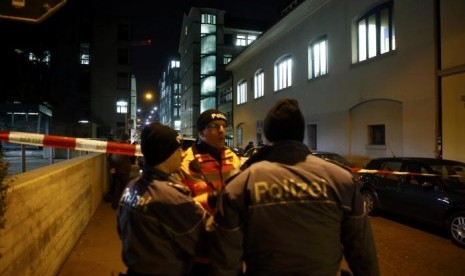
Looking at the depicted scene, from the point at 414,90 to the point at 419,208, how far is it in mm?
6775

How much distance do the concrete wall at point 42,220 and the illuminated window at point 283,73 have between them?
19138 millimetres

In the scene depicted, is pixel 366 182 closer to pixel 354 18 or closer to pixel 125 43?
pixel 354 18

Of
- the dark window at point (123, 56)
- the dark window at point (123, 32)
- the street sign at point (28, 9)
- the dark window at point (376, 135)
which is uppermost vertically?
the dark window at point (123, 32)

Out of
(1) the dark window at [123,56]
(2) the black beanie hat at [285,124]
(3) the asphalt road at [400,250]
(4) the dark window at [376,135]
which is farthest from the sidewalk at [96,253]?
(1) the dark window at [123,56]

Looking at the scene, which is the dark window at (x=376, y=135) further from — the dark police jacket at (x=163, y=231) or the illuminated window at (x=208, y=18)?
the illuminated window at (x=208, y=18)

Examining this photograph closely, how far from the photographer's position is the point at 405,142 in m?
14.9

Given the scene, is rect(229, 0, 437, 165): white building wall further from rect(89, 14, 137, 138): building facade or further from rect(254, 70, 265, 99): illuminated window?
rect(89, 14, 137, 138): building facade

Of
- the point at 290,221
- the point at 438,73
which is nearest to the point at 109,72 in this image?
the point at 438,73

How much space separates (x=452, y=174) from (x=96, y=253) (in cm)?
735

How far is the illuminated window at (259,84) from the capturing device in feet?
101

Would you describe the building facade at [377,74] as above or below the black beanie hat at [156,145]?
above

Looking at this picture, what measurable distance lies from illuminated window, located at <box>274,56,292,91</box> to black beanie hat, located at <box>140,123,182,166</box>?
2303 centimetres

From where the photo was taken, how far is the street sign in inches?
119

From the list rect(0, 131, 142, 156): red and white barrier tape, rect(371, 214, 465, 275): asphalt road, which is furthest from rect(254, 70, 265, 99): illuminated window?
rect(0, 131, 142, 156): red and white barrier tape
